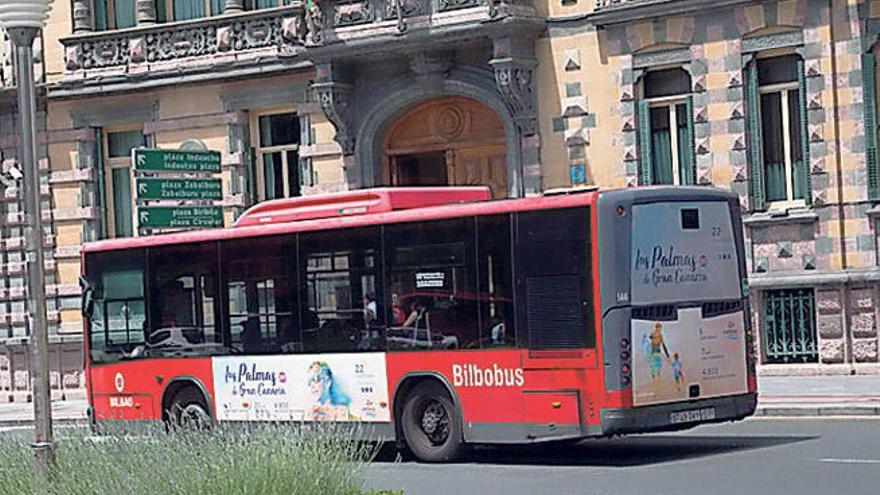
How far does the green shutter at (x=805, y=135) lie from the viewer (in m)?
29.1

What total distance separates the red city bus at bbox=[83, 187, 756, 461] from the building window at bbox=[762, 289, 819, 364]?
8352mm

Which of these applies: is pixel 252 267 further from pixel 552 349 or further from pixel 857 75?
pixel 857 75

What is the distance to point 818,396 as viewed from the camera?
24828 millimetres

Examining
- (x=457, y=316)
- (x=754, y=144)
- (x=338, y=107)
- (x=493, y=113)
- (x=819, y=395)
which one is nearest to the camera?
(x=457, y=316)

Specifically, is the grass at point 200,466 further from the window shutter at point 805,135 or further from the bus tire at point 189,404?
the window shutter at point 805,135

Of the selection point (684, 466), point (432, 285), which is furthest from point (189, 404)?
point (684, 466)

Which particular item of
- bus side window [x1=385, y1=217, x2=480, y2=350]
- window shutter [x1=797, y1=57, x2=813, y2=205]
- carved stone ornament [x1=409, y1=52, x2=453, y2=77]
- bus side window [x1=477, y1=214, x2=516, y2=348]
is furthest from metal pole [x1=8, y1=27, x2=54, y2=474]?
carved stone ornament [x1=409, y1=52, x2=453, y2=77]

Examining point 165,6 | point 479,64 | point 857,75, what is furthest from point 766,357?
point 165,6

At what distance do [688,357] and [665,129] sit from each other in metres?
11.7

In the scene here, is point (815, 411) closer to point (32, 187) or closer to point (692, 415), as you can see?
point (692, 415)

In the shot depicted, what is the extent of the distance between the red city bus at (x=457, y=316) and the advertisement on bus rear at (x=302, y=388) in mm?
23

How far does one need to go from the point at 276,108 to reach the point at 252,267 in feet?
42.3

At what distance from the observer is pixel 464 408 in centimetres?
2031

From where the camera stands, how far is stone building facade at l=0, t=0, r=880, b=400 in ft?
94.4
